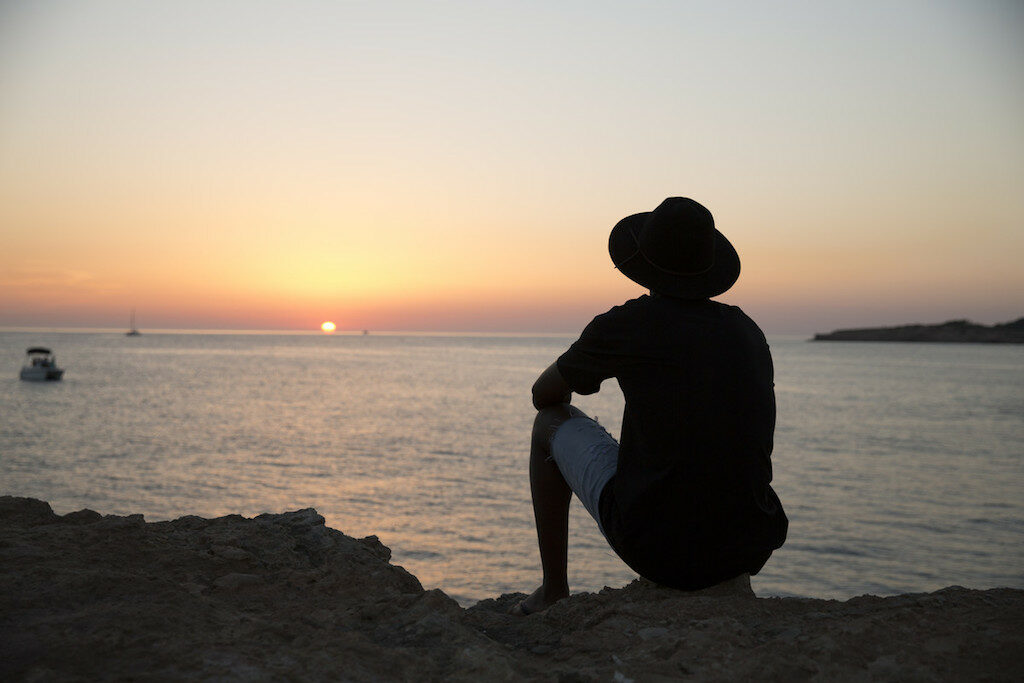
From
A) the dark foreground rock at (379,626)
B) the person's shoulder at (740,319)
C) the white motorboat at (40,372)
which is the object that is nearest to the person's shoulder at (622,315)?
the person's shoulder at (740,319)

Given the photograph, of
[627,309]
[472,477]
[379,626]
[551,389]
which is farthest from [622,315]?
[472,477]

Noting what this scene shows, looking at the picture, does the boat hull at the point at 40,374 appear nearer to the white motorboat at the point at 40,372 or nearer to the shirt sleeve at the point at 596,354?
the white motorboat at the point at 40,372

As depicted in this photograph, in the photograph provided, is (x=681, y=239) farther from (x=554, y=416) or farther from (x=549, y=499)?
(x=549, y=499)

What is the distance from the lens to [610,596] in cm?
290

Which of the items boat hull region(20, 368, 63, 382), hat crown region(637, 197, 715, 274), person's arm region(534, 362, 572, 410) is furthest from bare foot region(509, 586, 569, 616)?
boat hull region(20, 368, 63, 382)

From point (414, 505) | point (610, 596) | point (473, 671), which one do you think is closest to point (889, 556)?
point (414, 505)

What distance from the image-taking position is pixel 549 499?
3.00 meters

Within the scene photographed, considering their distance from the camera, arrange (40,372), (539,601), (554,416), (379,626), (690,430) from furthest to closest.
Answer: (40,372) → (539,601) → (554,416) → (379,626) → (690,430)

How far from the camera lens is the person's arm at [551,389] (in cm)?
278

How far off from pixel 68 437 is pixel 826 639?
25.8m

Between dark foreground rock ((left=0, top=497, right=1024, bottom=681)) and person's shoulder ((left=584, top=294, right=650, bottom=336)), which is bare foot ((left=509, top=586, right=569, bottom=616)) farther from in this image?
person's shoulder ((left=584, top=294, right=650, bottom=336))

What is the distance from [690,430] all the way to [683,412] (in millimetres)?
62

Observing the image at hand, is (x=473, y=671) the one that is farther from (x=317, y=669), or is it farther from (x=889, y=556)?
(x=889, y=556)

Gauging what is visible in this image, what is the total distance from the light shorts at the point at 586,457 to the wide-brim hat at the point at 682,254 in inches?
25.4
